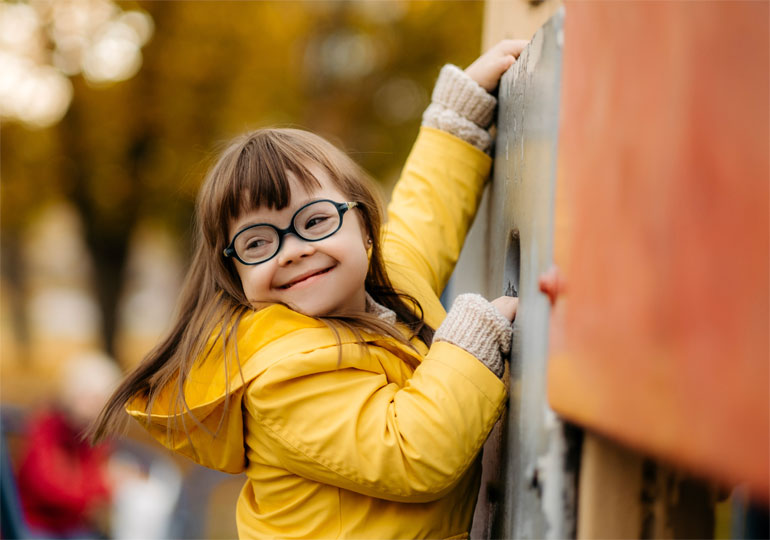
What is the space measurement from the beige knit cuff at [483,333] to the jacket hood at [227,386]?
0.21 m

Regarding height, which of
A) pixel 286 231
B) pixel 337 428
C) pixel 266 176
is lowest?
pixel 337 428

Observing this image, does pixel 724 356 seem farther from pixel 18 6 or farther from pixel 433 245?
pixel 18 6

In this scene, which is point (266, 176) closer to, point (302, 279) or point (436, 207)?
point (302, 279)

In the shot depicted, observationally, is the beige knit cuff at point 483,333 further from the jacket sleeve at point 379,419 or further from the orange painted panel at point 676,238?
the orange painted panel at point 676,238

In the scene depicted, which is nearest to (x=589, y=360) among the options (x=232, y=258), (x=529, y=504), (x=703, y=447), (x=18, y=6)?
(x=703, y=447)

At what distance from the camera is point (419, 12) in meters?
9.98

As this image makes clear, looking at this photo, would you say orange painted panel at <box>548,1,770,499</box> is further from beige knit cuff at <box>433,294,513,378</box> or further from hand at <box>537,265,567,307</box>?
beige knit cuff at <box>433,294,513,378</box>

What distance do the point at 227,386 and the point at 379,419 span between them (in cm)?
29

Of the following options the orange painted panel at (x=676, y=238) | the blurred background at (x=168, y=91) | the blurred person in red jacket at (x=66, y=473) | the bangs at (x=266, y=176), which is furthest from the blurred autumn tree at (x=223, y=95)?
the orange painted panel at (x=676, y=238)

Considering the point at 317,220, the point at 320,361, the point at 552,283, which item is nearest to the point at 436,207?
the point at 317,220

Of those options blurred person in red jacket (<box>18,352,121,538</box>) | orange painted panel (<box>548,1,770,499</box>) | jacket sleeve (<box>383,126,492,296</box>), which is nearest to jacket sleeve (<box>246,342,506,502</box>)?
orange painted panel (<box>548,1,770,499</box>)

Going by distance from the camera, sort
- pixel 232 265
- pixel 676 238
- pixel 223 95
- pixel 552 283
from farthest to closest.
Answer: pixel 223 95
pixel 232 265
pixel 552 283
pixel 676 238

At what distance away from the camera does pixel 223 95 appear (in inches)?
402

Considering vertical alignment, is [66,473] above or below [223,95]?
below
